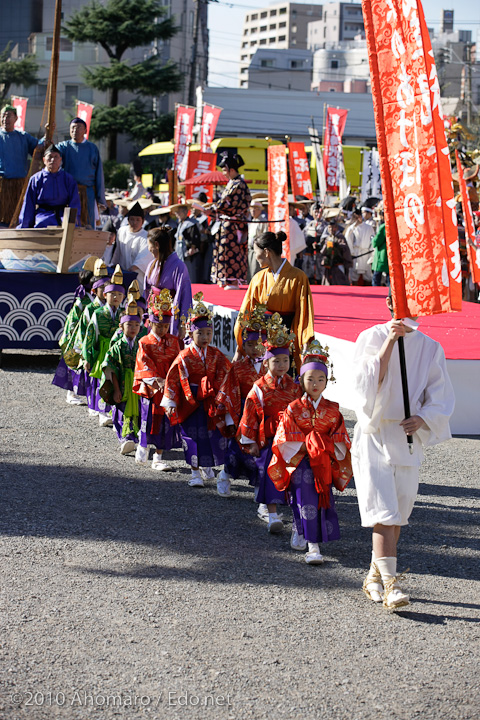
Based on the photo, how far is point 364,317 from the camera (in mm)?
10086

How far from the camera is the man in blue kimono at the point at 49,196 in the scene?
973 centimetres

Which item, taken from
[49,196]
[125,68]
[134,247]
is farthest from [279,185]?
[125,68]

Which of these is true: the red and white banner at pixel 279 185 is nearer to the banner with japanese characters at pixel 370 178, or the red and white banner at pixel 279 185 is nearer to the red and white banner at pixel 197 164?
the banner with japanese characters at pixel 370 178

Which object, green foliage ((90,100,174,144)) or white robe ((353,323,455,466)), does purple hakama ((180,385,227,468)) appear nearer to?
white robe ((353,323,455,466))

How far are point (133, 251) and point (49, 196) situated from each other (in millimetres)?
1223

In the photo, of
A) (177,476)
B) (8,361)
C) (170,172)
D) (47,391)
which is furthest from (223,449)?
(170,172)

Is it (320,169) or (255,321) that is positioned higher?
(320,169)

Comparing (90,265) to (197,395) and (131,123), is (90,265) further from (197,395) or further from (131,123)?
(131,123)

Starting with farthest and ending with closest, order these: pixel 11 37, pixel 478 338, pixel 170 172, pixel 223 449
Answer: pixel 11 37 < pixel 170 172 < pixel 478 338 < pixel 223 449

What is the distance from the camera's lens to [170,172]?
18.7 m

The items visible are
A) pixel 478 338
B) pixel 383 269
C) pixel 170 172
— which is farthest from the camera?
pixel 170 172

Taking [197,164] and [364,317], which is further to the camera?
[197,164]

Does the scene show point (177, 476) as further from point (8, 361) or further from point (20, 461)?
point (8, 361)

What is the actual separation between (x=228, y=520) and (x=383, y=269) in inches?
401
